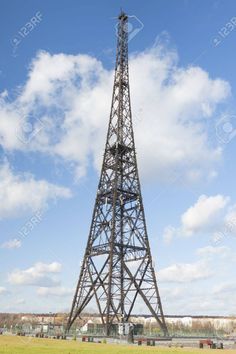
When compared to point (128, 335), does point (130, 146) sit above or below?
above

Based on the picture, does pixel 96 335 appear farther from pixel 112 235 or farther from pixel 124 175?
Answer: pixel 124 175

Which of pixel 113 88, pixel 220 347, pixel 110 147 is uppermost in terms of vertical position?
pixel 113 88

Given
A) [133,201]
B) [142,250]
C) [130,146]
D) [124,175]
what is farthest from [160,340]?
[130,146]

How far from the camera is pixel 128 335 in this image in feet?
160

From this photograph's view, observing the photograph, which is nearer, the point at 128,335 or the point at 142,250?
the point at 128,335

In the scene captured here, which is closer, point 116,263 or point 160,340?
point 160,340

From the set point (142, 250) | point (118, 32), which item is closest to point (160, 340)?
point (142, 250)

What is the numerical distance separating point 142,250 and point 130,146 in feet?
53.5

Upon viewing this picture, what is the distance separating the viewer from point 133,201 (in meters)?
59.3

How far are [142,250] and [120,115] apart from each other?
21295 millimetres

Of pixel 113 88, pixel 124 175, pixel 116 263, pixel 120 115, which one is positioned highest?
pixel 113 88

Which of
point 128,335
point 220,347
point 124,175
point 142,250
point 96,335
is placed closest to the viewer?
point 220,347

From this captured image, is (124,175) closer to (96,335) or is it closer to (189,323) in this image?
(96,335)

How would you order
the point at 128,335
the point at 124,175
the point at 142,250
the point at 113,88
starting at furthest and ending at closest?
1. the point at 113,88
2. the point at 124,175
3. the point at 142,250
4. the point at 128,335
